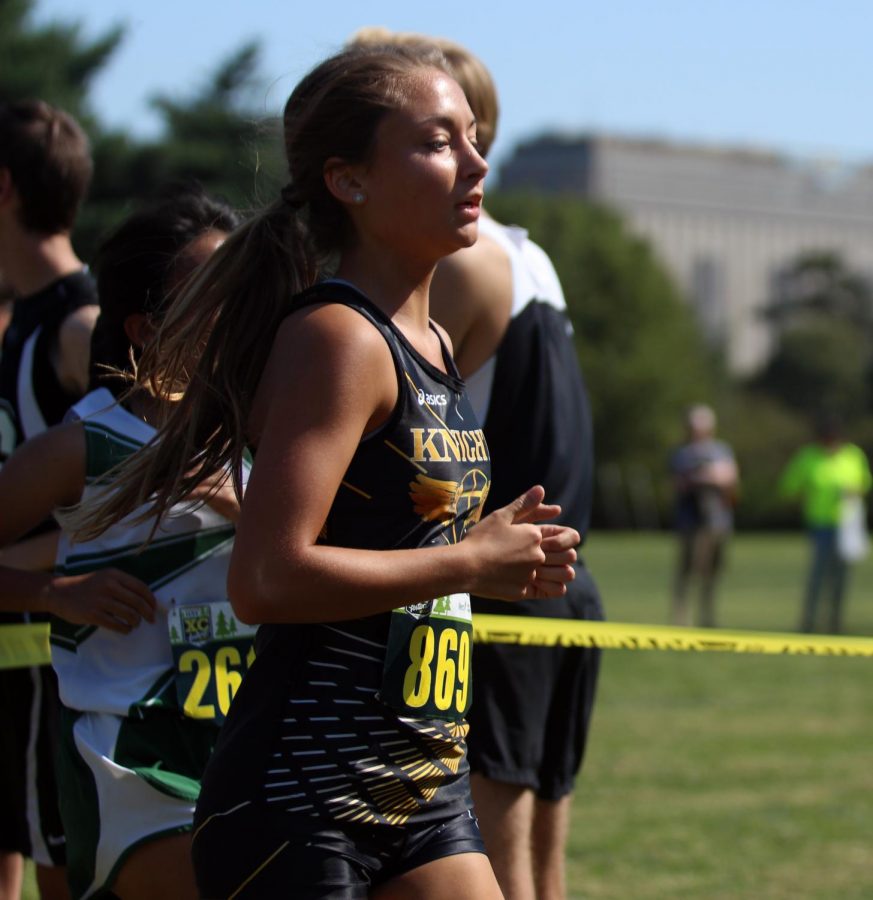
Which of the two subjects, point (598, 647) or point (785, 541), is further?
point (785, 541)

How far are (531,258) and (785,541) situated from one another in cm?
4342

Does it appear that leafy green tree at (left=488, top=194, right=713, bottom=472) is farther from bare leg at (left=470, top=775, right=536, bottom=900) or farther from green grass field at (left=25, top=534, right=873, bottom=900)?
bare leg at (left=470, top=775, right=536, bottom=900)

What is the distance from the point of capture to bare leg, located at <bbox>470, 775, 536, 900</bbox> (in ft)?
11.5

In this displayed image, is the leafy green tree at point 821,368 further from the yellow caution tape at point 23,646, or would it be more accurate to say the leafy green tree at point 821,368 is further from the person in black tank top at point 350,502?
the person in black tank top at point 350,502

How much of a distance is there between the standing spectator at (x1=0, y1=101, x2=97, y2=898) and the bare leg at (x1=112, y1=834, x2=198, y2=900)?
0.86 meters

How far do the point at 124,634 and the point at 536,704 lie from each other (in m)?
1.00

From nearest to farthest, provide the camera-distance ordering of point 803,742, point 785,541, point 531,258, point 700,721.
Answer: point 531,258
point 803,742
point 700,721
point 785,541

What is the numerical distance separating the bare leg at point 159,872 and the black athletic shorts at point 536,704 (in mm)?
781

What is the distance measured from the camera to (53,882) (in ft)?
12.6

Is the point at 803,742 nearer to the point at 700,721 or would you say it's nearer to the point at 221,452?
the point at 700,721

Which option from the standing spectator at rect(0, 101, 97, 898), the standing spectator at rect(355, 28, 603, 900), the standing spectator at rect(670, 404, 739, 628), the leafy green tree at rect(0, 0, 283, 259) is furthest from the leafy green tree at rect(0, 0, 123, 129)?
the standing spectator at rect(355, 28, 603, 900)

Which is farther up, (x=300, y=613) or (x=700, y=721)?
(x=300, y=613)

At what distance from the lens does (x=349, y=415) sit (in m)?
2.38

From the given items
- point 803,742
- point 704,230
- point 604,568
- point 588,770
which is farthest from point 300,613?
point 704,230
